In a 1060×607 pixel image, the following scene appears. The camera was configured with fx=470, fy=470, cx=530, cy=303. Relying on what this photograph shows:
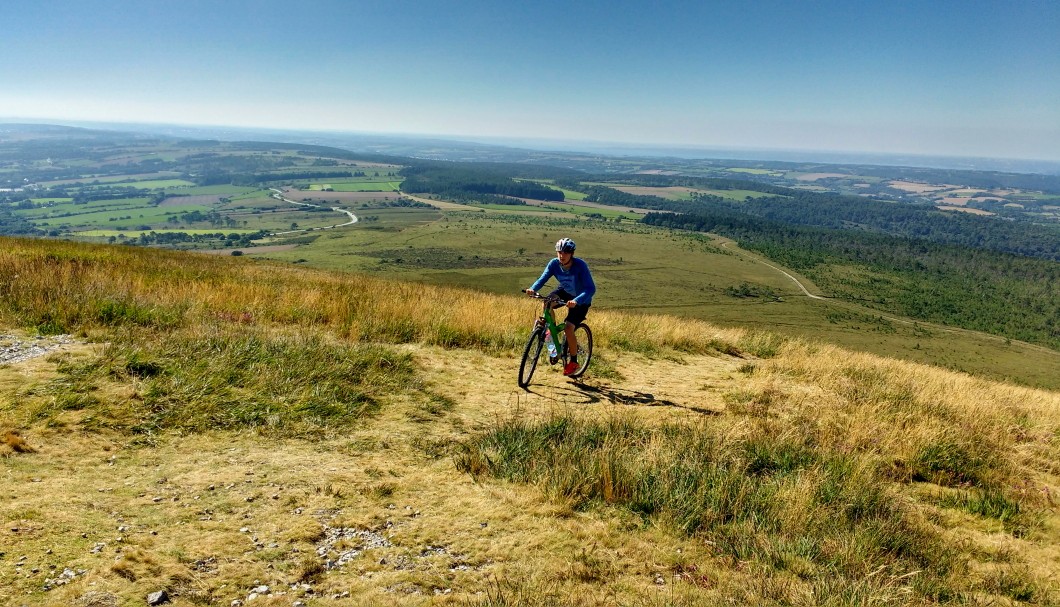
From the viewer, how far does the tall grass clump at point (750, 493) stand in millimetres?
3930

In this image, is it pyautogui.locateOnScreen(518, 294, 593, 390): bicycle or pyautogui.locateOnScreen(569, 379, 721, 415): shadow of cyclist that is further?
pyautogui.locateOnScreen(518, 294, 593, 390): bicycle

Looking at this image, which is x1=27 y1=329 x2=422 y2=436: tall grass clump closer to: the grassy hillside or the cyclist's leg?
the grassy hillside

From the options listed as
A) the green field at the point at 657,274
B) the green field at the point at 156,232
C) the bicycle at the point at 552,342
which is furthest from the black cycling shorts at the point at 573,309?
the green field at the point at 156,232

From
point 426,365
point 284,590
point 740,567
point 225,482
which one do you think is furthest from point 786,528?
point 426,365

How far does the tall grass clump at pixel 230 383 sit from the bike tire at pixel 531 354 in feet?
6.19

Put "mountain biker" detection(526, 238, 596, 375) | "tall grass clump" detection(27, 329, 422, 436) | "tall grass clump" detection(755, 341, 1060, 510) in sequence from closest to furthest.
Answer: "tall grass clump" detection(27, 329, 422, 436) → "tall grass clump" detection(755, 341, 1060, 510) → "mountain biker" detection(526, 238, 596, 375)

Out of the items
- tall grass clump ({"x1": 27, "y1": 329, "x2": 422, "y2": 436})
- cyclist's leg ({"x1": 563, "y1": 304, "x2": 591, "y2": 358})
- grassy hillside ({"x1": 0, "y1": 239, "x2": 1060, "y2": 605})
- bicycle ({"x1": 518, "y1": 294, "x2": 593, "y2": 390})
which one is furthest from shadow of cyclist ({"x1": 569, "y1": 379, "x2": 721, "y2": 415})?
tall grass clump ({"x1": 27, "y1": 329, "x2": 422, "y2": 436})

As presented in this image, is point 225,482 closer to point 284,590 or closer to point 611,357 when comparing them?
point 284,590

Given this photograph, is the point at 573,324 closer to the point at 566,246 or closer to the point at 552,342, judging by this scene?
the point at 552,342

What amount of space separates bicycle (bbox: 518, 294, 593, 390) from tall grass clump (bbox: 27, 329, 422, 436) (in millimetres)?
2038

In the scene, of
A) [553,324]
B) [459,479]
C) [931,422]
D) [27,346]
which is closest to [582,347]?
[553,324]

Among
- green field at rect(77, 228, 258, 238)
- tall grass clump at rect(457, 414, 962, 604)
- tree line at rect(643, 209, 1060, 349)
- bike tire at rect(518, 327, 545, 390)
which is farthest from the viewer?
green field at rect(77, 228, 258, 238)

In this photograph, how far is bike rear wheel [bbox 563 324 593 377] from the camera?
899 centimetres

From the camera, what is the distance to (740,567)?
12.7ft
